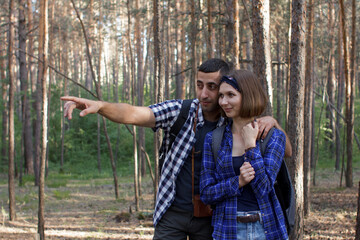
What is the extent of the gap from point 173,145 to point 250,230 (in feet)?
2.36

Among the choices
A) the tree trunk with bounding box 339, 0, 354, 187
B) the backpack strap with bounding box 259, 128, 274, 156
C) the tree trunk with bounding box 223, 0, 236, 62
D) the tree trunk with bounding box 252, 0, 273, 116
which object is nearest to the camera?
the backpack strap with bounding box 259, 128, 274, 156

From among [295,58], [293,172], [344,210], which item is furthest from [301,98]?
[344,210]

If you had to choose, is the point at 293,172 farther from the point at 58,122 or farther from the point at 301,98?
the point at 58,122

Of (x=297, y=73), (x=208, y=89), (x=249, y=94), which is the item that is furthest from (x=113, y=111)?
(x=297, y=73)

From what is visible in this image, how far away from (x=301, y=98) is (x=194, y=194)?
116 inches

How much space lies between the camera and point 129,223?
8570 mm

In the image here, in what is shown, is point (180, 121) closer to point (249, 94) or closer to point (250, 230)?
point (249, 94)

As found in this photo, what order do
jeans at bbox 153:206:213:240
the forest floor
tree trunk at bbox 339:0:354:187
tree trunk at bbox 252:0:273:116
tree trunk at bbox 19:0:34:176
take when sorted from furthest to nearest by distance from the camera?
tree trunk at bbox 19:0:34:176 → the forest floor → tree trunk at bbox 339:0:354:187 → tree trunk at bbox 252:0:273:116 → jeans at bbox 153:206:213:240

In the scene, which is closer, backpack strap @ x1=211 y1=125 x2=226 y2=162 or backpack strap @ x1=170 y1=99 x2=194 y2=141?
backpack strap @ x1=211 y1=125 x2=226 y2=162

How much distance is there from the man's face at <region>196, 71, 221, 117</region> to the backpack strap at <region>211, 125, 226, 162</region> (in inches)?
7.8

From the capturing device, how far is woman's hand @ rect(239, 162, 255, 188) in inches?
77.9

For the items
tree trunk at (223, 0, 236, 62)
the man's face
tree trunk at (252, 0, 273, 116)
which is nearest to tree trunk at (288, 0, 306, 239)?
tree trunk at (252, 0, 273, 116)

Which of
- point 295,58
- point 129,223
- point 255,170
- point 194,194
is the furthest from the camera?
point 129,223

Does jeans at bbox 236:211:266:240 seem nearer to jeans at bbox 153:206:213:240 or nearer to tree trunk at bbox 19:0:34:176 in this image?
jeans at bbox 153:206:213:240
